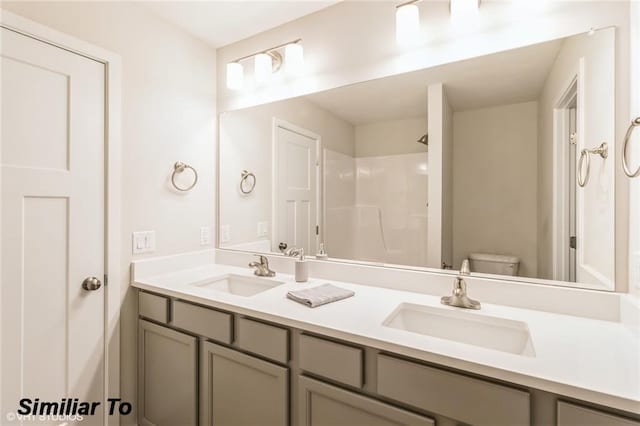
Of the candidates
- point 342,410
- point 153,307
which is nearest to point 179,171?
point 153,307

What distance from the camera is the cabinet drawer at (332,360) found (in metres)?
1.01

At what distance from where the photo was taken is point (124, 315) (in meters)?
1.70

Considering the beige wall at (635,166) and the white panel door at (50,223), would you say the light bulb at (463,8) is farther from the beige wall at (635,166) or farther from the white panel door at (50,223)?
the white panel door at (50,223)

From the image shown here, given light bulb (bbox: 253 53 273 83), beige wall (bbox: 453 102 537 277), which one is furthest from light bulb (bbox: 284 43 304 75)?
beige wall (bbox: 453 102 537 277)

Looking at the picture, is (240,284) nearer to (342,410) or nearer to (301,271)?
(301,271)

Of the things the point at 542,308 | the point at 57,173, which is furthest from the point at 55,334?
the point at 542,308

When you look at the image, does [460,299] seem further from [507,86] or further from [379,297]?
[507,86]

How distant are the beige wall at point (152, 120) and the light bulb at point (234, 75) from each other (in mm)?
226

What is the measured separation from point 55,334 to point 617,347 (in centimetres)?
214

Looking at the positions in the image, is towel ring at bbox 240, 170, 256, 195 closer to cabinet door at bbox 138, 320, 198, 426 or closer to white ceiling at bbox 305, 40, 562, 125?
white ceiling at bbox 305, 40, 562, 125

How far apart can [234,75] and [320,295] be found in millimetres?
1501

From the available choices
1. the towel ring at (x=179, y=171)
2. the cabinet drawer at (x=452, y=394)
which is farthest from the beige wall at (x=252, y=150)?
the cabinet drawer at (x=452, y=394)

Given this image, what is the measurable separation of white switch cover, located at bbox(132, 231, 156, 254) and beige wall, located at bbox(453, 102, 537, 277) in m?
1.63

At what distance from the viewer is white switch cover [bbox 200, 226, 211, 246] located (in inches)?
82.3
